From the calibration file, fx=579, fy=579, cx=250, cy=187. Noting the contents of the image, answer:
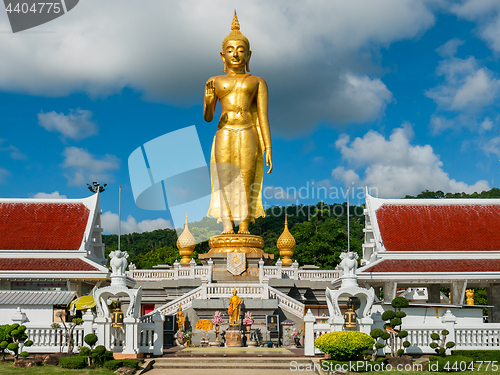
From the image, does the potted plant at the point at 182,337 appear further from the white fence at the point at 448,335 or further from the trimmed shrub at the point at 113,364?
the trimmed shrub at the point at 113,364

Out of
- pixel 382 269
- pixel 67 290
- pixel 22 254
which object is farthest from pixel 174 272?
pixel 382 269

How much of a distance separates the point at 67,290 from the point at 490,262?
1791 cm

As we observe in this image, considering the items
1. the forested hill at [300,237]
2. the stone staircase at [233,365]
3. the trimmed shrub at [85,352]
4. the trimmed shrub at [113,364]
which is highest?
the forested hill at [300,237]

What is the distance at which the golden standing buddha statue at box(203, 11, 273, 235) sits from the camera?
30219mm

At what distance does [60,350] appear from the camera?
17.2 meters

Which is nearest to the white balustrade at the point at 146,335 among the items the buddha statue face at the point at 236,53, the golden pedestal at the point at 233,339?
the golden pedestal at the point at 233,339

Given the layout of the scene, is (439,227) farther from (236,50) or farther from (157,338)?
(157,338)

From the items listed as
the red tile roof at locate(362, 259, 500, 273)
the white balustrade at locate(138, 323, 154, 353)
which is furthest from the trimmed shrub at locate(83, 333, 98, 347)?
the red tile roof at locate(362, 259, 500, 273)

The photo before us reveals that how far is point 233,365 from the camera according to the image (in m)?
16.2

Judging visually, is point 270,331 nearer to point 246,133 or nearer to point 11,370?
point 11,370

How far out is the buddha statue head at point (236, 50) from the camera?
1195 inches

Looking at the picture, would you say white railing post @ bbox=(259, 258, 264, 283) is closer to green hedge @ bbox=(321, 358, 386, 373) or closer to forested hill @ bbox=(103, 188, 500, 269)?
green hedge @ bbox=(321, 358, 386, 373)

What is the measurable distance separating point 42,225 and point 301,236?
79.3 ft

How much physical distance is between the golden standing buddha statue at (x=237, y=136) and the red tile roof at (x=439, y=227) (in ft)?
22.6
